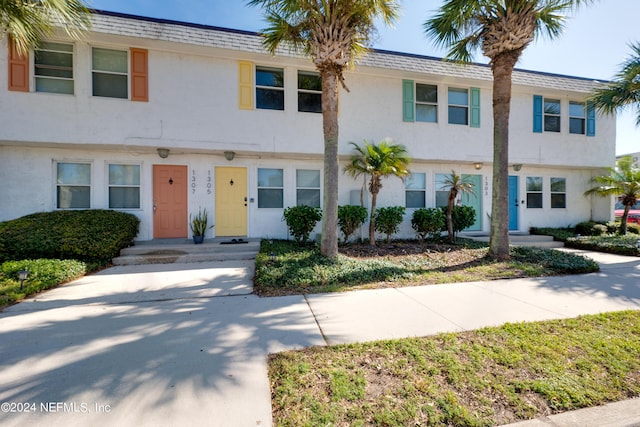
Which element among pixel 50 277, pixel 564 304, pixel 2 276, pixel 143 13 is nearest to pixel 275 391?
pixel 564 304

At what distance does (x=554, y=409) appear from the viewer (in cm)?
218

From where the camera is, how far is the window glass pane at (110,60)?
25.9ft

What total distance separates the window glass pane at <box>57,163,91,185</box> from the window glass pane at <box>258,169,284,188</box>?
5.00 m

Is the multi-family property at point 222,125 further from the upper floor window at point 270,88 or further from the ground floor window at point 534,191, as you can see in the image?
the ground floor window at point 534,191

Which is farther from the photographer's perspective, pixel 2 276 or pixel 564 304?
pixel 2 276

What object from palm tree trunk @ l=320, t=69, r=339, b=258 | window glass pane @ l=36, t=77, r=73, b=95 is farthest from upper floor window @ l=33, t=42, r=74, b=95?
palm tree trunk @ l=320, t=69, r=339, b=258

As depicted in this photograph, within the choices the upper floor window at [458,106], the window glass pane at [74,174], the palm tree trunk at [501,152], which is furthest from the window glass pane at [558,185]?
the window glass pane at [74,174]

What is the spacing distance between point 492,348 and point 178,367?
316 centimetres

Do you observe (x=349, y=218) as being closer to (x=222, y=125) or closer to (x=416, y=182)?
(x=416, y=182)

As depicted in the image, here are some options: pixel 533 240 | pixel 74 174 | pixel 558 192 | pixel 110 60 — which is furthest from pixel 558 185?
pixel 74 174

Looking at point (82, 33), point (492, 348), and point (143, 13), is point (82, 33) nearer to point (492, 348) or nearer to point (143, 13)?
point (143, 13)

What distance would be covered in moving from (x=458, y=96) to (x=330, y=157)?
6.85 metres

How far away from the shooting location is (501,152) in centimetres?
701

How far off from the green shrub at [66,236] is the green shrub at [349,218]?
5.93 metres
